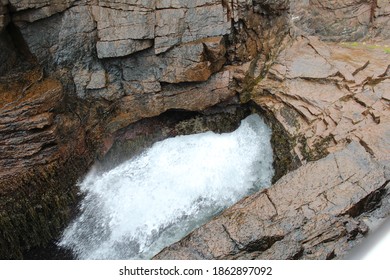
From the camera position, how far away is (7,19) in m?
6.82

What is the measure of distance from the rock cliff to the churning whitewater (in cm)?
51

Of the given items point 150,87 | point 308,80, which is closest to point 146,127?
point 150,87

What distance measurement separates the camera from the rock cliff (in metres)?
5.55

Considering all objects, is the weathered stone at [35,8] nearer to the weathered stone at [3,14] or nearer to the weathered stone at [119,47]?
the weathered stone at [3,14]

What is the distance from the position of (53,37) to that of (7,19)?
3.04 ft

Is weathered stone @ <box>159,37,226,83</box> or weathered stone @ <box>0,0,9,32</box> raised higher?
weathered stone @ <box>0,0,9,32</box>

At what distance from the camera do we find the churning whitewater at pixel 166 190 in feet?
23.8

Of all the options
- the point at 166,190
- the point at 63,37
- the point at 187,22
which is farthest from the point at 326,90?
the point at 63,37

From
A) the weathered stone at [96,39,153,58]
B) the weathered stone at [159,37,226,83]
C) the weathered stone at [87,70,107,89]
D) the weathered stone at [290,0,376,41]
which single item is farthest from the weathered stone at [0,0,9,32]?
the weathered stone at [290,0,376,41]

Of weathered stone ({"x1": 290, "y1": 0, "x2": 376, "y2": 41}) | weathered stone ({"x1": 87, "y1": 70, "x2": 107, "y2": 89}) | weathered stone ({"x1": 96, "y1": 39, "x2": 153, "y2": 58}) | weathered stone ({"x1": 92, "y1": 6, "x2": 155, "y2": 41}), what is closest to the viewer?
weathered stone ({"x1": 92, "y1": 6, "x2": 155, "y2": 41})

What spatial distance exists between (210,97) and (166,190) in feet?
9.24

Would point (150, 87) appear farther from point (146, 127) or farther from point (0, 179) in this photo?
point (0, 179)

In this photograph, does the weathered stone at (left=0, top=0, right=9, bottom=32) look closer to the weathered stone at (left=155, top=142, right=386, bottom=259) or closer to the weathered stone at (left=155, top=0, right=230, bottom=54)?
the weathered stone at (left=155, top=0, right=230, bottom=54)

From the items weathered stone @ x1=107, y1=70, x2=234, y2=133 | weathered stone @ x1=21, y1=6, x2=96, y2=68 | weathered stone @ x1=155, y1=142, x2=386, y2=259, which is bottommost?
weathered stone @ x1=155, y1=142, x2=386, y2=259
